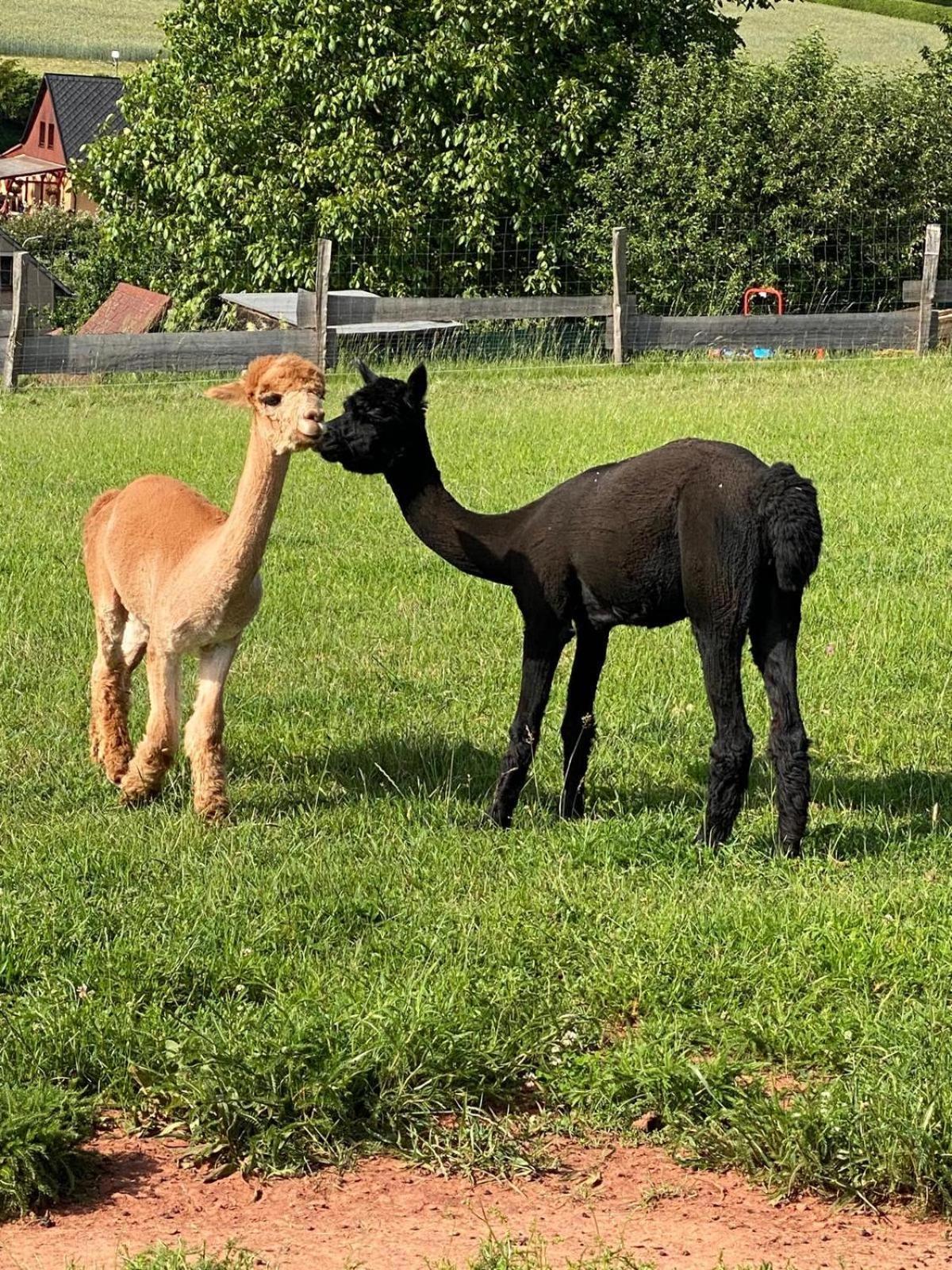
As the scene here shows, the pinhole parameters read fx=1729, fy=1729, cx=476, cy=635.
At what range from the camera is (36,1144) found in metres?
3.95

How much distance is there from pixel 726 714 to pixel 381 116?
22.8m

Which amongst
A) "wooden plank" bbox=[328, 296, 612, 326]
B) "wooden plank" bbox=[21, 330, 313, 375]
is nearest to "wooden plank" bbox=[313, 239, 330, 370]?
"wooden plank" bbox=[21, 330, 313, 375]

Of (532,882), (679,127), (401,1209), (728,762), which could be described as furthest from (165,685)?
(679,127)

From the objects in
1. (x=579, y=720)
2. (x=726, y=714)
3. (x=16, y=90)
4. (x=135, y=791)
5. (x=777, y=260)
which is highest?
(x=16, y=90)

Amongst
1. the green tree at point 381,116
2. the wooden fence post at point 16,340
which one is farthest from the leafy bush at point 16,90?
the wooden fence post at point 16,340

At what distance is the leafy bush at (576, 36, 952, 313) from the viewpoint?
80.5 feet

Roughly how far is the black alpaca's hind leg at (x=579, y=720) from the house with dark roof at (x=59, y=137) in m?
59.2

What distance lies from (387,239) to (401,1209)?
77.3 feet

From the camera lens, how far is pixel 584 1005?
15.4ft

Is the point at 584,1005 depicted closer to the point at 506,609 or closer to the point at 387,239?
the point at 506,609

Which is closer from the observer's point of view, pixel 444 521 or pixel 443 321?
pixel 444 521

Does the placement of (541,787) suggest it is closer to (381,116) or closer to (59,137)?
(381,116)

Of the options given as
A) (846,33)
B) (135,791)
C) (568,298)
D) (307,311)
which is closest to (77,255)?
(307,311)

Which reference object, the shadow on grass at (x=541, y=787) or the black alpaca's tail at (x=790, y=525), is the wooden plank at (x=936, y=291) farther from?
the black alpaca's tail at (x=790, y=525)
